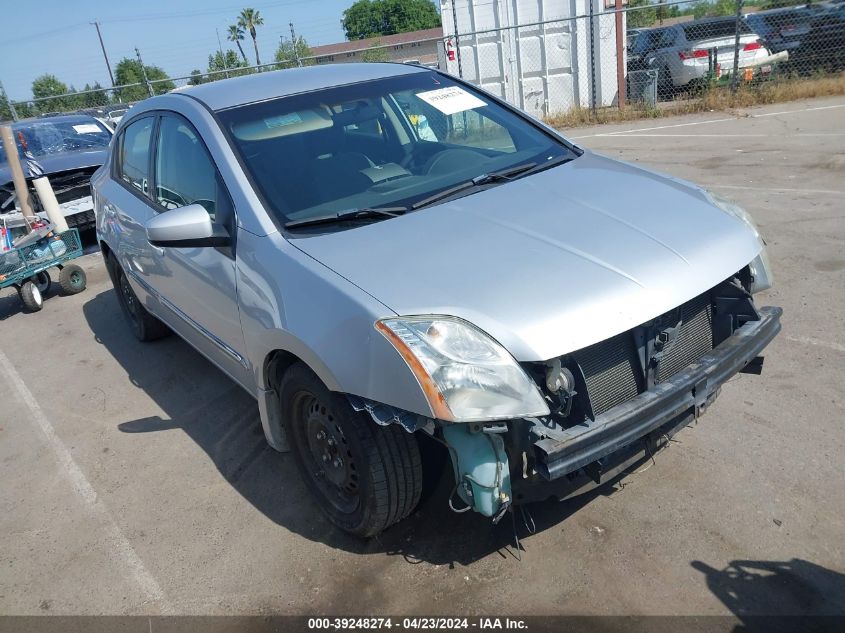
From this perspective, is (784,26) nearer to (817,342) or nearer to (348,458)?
(817,342)

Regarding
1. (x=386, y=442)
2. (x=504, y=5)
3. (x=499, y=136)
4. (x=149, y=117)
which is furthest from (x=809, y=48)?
(x=386, y=442)

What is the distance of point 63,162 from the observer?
944cm

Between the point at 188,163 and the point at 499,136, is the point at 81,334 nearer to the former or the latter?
the point at 188,163

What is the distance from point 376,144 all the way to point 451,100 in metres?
0.68

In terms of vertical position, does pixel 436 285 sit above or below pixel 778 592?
above

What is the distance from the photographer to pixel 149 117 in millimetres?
4410

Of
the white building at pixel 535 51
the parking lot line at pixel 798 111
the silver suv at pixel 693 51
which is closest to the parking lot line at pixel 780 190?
the parking lot line at pixel 798 111

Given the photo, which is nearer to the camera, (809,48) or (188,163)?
(188,163)

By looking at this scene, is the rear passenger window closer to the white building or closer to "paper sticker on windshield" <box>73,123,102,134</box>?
"paper sticker on windshield" <box>73,123,102,134</box>

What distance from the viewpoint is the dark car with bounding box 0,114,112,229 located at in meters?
9.20

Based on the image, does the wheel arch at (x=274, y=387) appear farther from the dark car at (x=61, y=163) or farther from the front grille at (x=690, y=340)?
the dark car at (x=61, y=163)

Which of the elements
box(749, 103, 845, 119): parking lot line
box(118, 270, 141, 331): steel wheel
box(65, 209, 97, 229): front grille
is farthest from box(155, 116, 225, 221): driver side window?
box(749, 103, 845, 119): parking lot line

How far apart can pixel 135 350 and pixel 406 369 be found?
13.4 feet

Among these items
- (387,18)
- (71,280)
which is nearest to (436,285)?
(71,280)
